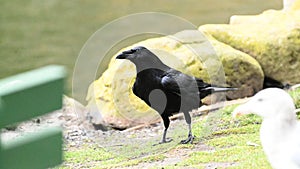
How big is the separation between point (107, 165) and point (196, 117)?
4.21 ft

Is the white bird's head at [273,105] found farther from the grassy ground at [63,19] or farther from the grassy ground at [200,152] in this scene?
the grassy ground at [63,19]

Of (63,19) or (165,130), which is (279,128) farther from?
(63,19)

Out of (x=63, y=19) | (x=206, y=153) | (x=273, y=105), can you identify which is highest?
(x=63, y=19)

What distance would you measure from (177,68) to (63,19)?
4.82m

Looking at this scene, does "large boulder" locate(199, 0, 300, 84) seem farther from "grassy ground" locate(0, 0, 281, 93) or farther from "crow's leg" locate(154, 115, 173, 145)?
"grassy ground" locate(0, 0, 281, 93)

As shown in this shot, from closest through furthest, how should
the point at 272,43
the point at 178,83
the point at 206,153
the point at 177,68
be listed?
the point at 206,153 < the point at 178,83 < the point at 177,68 < the point at 272,43

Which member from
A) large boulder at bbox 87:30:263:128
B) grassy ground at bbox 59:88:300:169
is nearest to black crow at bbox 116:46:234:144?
grassy ground at bbox 59:88:300:169

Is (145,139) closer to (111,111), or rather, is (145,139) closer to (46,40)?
(111,111)

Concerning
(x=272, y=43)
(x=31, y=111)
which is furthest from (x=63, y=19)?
(x=31, y=111)

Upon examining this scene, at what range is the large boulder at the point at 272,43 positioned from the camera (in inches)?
261

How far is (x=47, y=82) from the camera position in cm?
204

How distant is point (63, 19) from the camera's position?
10539 millimetres

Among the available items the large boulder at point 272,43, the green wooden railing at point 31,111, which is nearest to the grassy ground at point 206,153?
the large boulder at point 272,43

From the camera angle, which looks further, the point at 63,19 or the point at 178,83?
the point at 63,19
